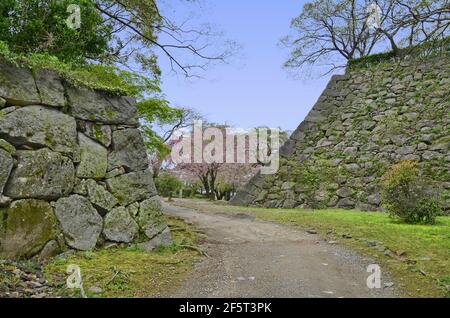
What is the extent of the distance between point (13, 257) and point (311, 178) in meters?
10.1

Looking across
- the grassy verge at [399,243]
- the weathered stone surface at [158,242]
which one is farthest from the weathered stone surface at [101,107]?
the grassy verge at [399,243]

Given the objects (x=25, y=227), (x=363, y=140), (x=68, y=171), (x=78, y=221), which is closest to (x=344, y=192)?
(x=363, y=140)

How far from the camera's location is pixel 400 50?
15.3 meters

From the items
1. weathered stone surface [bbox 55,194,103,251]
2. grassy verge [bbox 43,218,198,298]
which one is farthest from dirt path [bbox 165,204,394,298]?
weathered stone surface [bbox 55,194,103,251]

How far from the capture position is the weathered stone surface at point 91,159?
17.4ft

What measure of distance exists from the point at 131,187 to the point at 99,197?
0.55 meters

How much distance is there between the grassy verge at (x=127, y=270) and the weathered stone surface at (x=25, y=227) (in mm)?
353

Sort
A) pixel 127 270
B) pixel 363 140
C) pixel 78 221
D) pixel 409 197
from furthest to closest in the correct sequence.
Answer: pixel 363 140
pixel 409 197
pixel 78 221
pixel 127 270

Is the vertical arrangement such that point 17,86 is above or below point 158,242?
above

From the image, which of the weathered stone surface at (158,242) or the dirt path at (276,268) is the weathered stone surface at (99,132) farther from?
the dirt path at (276,268)

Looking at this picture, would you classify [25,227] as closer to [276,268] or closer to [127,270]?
[127,270]

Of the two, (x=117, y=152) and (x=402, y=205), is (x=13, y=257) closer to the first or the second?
(x=117, y=152)

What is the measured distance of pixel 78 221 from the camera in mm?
5059

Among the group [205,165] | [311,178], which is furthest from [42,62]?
[205,165]
